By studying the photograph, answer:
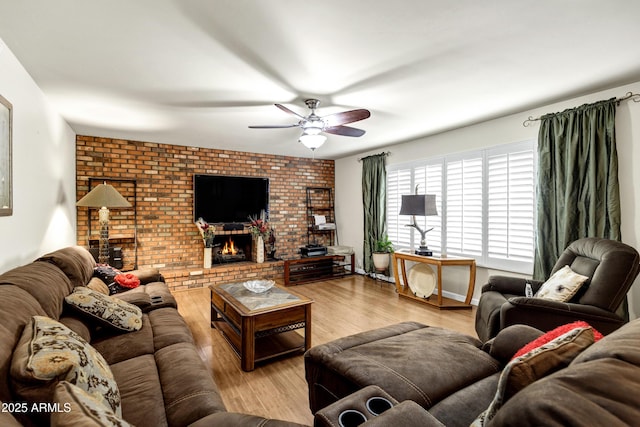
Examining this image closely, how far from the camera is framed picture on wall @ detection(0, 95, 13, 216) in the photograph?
189 cm

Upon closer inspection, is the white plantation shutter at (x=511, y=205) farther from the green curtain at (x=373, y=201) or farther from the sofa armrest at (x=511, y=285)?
the green curtain at (x=373, y=201)

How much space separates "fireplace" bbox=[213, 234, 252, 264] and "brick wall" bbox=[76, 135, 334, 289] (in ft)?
1.04

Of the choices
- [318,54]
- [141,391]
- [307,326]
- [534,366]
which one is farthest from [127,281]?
[534,366]

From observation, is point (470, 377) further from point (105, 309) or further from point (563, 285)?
point (105, 309)

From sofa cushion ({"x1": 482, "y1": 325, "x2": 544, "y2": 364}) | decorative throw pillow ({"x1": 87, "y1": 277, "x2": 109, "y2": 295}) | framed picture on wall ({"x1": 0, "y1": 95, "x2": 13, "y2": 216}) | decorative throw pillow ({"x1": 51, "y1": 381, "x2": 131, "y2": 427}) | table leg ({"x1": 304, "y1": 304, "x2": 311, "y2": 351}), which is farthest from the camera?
table leg ({"x1": 304, "y1": 304, "x2": 311, "y2": 351})

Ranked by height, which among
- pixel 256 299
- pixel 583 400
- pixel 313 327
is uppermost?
pixel 583 400

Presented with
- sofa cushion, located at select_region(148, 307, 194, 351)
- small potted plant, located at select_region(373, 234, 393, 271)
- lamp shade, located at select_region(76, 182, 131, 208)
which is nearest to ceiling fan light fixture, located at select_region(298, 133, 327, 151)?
sofa cushion, located at select_region(148, 307, 194, 351)

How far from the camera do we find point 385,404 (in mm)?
1103

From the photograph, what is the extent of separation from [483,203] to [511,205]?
34 centimetres

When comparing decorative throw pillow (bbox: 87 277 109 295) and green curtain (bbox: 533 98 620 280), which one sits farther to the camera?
green curtain (bbox: 533 98 620 280)

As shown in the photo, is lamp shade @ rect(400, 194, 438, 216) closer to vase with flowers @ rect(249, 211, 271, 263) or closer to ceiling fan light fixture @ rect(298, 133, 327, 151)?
ceiling fan light fixture @ rect(298, 133, 327, 151)

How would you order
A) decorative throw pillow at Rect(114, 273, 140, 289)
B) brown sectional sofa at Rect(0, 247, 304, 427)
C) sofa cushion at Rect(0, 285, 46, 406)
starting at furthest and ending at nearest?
decorative throw pillow at Rect(114, 273, 140, 289), brown sectional sofa at Rect(0, 247, 304, 427), sofa cushion at Rect(0, 285, 46, 406)

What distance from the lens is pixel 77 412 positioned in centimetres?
72

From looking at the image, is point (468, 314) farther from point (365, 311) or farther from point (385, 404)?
point (385, 404)
